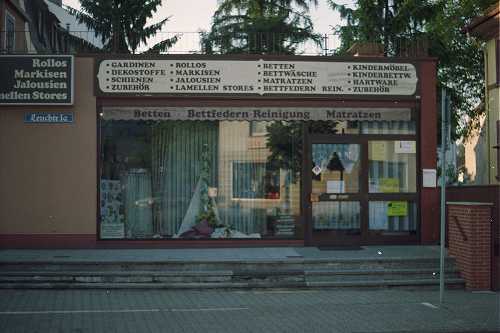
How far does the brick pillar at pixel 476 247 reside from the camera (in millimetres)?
8312

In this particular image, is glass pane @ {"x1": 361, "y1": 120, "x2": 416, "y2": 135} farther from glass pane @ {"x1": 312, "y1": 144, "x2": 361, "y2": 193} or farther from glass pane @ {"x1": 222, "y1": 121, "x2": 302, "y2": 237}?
glass pane @ {"x1": 222, "y1": 121, "x2": 302, "y2": 237}

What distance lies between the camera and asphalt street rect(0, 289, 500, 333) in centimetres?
598

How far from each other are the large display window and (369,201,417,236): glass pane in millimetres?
1783

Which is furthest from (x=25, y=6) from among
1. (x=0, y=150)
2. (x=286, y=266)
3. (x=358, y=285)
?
(x=358, y=285)

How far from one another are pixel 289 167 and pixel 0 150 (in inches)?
254

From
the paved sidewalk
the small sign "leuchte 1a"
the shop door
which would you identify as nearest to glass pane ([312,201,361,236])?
the shop door

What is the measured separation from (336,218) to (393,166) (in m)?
1.84

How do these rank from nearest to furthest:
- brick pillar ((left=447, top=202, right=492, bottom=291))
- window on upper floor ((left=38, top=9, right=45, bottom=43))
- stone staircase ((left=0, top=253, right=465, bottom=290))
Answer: stone staircase ((left=0, top=253, right=465, bottom=290)) < brick pillar ((left=447, top=202, right=492, bottom=291)) < window on upper floor ((left=38, top=9, right=45, bottom=43))

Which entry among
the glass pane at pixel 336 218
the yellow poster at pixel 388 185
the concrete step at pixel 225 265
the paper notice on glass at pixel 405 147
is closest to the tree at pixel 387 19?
the paper notice on glass at pixel 405 147

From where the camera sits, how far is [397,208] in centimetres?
1075

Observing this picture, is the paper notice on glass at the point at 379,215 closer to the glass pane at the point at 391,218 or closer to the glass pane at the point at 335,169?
the glass pane at the point at 391,218

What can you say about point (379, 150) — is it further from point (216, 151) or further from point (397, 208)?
point (216, 151)

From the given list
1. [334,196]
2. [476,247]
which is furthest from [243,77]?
[476,247]

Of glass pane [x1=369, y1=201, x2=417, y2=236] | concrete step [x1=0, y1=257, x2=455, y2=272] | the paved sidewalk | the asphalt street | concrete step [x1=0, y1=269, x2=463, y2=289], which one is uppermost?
glass pane [x1=369, y1=201, x2=417, y2=236]
